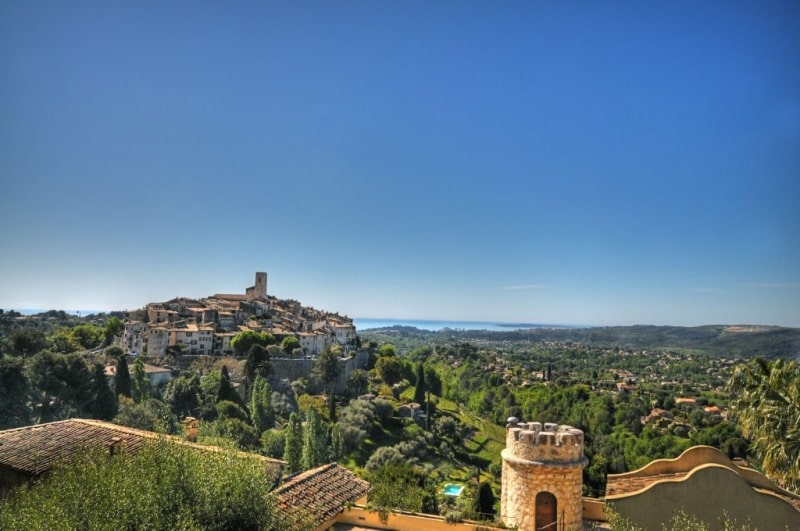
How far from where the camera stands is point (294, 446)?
30.2 m

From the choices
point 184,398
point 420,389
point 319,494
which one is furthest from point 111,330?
point 319,494

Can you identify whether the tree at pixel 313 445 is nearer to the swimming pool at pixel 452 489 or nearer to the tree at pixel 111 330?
the swimming pool at pixel 452 489

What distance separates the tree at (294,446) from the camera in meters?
29.6

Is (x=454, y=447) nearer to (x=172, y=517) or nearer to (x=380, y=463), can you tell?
(x=380, y=463)

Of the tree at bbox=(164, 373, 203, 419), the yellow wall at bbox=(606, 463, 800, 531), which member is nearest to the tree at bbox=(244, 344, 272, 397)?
the tree at bbox=(164, 373, 203, 419)

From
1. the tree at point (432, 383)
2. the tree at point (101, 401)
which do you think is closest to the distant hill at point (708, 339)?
the tree at point (432, 383)

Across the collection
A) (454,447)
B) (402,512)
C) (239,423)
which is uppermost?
(402,512)

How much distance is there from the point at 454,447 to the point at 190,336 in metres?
31.2

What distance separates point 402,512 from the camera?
31.5 feet

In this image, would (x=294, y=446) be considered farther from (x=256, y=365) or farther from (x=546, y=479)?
(x=546, y=479)

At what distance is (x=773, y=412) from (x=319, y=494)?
32.7ft

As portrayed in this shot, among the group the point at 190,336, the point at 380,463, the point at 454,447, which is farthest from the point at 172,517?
the point at 190,336

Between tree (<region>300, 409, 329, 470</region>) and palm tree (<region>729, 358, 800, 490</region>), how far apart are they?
22.0 m

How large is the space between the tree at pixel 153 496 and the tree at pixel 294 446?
2281 centimetres
